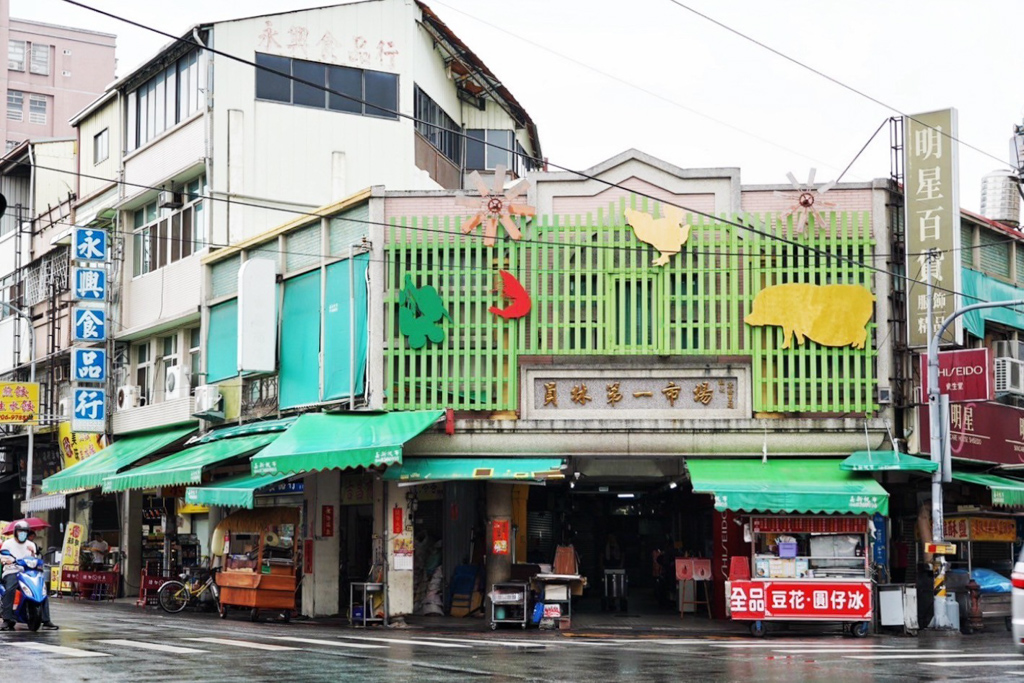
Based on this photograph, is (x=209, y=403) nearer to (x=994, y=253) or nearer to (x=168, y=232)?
(x=168, y=232)

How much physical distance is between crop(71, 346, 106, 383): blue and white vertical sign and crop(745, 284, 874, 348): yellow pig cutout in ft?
56.0

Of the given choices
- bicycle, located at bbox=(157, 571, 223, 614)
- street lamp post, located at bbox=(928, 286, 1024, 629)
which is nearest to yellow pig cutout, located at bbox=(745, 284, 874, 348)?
street lamp post, located at bbox=(928, 286, 1024, 629)

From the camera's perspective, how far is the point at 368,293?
24.7 meters

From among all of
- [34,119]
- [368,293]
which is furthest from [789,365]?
[34,119]

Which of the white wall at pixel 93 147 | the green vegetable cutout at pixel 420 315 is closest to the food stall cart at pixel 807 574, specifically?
the green vegetable cutout at pixel 420 315

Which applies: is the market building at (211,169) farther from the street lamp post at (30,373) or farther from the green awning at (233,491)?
the green awning at (233,491)

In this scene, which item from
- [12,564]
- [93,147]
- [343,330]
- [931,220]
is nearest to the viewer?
[12,564]

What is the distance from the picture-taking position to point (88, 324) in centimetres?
3325

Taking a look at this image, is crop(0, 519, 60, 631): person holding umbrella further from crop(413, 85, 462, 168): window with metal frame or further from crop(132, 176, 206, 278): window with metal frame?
crop(413, 85, 462, 168): window with metal frame

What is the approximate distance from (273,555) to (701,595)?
28.3ft

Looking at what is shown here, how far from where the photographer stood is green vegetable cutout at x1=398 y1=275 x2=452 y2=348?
24.4 m

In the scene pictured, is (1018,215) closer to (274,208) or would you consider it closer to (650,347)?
(650,347)

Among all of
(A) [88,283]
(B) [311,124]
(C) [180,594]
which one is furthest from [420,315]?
(A) [88,283]

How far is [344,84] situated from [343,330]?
964 cm
